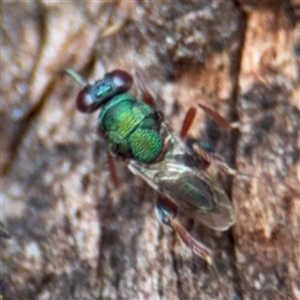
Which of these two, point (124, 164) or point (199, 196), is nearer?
point (199, 196)

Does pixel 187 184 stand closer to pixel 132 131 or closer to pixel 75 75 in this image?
pixel 132 131

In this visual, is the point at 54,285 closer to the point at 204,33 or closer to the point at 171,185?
the point at 171,185

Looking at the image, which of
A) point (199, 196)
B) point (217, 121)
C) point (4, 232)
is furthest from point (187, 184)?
point (4, 232)

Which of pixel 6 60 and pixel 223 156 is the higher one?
pixel 6 60

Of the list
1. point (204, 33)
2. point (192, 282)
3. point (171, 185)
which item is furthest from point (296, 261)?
point (204, 33)

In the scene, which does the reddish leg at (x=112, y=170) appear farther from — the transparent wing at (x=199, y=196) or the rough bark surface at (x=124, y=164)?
the transparent wing at (x=199, y=196)
